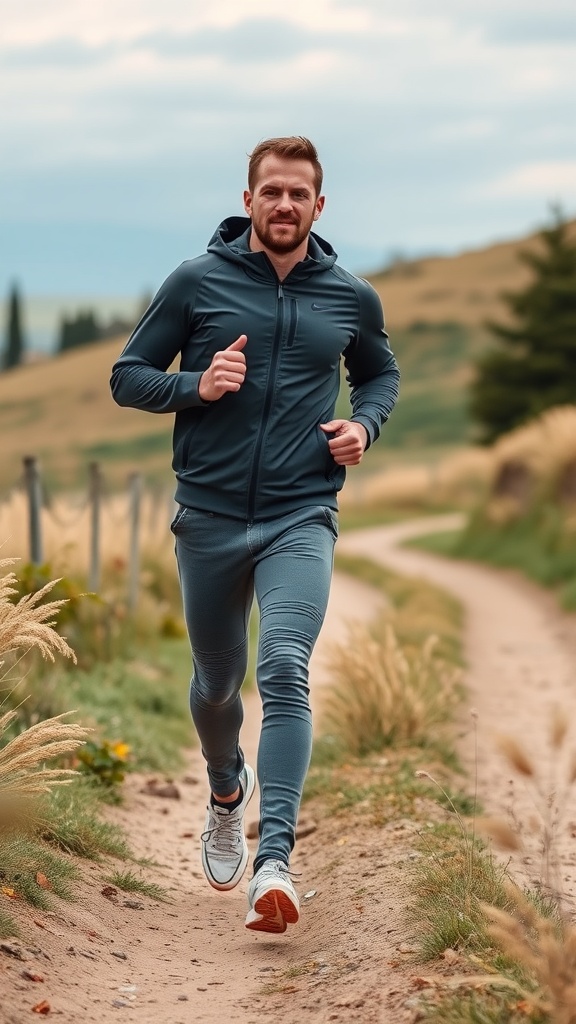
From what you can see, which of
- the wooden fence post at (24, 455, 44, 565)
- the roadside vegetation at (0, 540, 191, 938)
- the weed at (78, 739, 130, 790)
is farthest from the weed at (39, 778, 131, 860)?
the wooden fence post at (24, 455, 44, 565)

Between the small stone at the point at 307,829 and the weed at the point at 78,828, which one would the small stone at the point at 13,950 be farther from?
the small stone at the point at 307,829

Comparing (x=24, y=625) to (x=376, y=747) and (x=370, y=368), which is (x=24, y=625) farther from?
(x=376, y=747)

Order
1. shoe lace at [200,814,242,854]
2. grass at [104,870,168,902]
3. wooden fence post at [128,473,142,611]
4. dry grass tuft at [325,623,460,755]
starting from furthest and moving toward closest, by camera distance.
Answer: wooden fence post at [128,473,142,611] < dry grass tuft at [325,623,460,755] < shoe lace at [200,814,242,854] < grass at [104,870,168,902]

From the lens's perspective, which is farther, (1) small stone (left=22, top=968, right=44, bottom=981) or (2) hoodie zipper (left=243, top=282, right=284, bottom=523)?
(2) hoodie zipper (left=243, top=282, right=284, bottom=523)

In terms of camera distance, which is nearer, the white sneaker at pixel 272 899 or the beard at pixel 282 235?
the white sneaker at pixel 272 899

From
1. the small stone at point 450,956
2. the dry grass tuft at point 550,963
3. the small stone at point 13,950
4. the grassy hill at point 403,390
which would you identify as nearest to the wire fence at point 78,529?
the small stone at point 13,950

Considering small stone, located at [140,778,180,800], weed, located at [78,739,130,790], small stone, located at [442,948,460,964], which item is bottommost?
small stone, located at [140,778,180,800]

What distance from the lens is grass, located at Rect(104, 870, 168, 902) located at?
4820 millimetres

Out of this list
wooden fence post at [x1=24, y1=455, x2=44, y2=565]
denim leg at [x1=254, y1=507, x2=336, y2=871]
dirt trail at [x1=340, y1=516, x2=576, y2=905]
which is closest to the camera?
denim leg at [x1=254, y1=507, x2=336, y2=871]

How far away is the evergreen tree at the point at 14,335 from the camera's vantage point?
3041 inches

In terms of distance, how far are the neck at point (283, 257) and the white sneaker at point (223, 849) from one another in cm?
185

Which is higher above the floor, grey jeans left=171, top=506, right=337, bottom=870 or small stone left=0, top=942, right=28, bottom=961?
grey jeans left=171, top=506, right=337, bottom=870

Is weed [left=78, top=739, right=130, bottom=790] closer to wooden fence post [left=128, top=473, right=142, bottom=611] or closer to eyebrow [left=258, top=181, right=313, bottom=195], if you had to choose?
eyebrow [left=258, top=181, right=313, bottom=195]

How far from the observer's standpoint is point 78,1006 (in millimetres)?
3576
